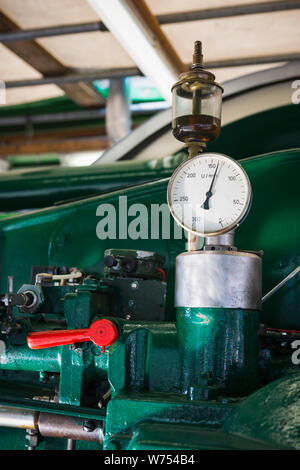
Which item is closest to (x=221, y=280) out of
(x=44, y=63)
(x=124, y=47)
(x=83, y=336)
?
(x=83, y=336)

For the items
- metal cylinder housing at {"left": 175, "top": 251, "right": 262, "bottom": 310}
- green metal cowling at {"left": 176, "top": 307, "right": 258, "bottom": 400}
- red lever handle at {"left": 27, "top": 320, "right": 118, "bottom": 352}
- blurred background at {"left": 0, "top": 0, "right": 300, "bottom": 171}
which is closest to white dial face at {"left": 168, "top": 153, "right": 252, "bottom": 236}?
metal cylinder housing at {"left": 175, "top": 251, "right": 262, "bottom": 310}

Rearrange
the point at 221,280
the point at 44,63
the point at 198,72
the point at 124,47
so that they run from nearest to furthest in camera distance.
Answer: the point at 221,280
the point at 198,72
the point at 124,47
the point at 44,63

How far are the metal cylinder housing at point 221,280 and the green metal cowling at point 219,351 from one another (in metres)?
0.02

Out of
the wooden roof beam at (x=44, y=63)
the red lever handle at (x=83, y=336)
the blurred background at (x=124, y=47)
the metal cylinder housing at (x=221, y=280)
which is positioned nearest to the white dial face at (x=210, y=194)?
the metal cylinder housing at (x=221, y=280)

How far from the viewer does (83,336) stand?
125 cm

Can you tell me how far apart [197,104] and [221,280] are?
521 millimetres

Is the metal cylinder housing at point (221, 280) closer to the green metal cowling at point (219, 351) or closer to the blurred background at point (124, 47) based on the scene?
the green metal cowling at point (219, 351)

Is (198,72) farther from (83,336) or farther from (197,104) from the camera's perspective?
(83,336)

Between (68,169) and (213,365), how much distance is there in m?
1.45

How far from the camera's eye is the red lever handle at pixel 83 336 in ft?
4.02

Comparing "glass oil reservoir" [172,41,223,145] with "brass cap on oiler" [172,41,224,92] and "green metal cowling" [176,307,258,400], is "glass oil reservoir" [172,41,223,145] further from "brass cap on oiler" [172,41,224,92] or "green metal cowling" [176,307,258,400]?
"green metal cowling" [176,307,258,400]
